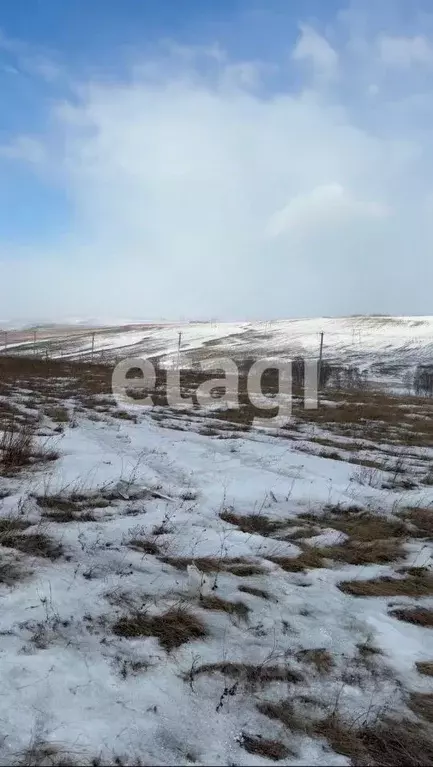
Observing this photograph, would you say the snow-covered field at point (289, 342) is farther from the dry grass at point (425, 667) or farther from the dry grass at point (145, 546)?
the dry grass at point (425, 667)

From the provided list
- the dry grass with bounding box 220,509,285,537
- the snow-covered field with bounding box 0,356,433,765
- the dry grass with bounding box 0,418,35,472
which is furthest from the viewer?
the dry grass with bounding box 0,418,35,472

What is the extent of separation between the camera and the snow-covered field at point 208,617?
2551 mm

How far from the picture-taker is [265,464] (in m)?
8.82

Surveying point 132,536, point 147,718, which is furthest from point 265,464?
point 147,718

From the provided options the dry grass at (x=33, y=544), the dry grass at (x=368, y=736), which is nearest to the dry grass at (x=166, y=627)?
the dry grass at (x=368, y=736)

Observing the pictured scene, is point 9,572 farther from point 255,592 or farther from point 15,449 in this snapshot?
point 15,449

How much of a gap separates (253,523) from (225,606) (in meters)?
2.12

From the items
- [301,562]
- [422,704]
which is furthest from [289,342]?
[422,704]

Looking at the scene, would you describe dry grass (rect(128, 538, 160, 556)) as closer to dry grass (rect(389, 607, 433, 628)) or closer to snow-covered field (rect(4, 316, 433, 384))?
dry grass (rect(389, 607, 433, 628))

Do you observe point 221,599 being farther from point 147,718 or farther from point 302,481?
point 302,481

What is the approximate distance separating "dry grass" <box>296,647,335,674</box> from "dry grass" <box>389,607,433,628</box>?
1.04m

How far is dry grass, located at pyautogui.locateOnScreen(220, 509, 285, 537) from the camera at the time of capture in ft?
18.9

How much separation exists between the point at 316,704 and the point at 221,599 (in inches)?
51.5

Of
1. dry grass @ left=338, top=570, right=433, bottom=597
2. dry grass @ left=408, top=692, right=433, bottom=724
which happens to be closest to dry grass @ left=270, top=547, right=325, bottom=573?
dry grass @ left=338, top=570, right=433, bottom=597
